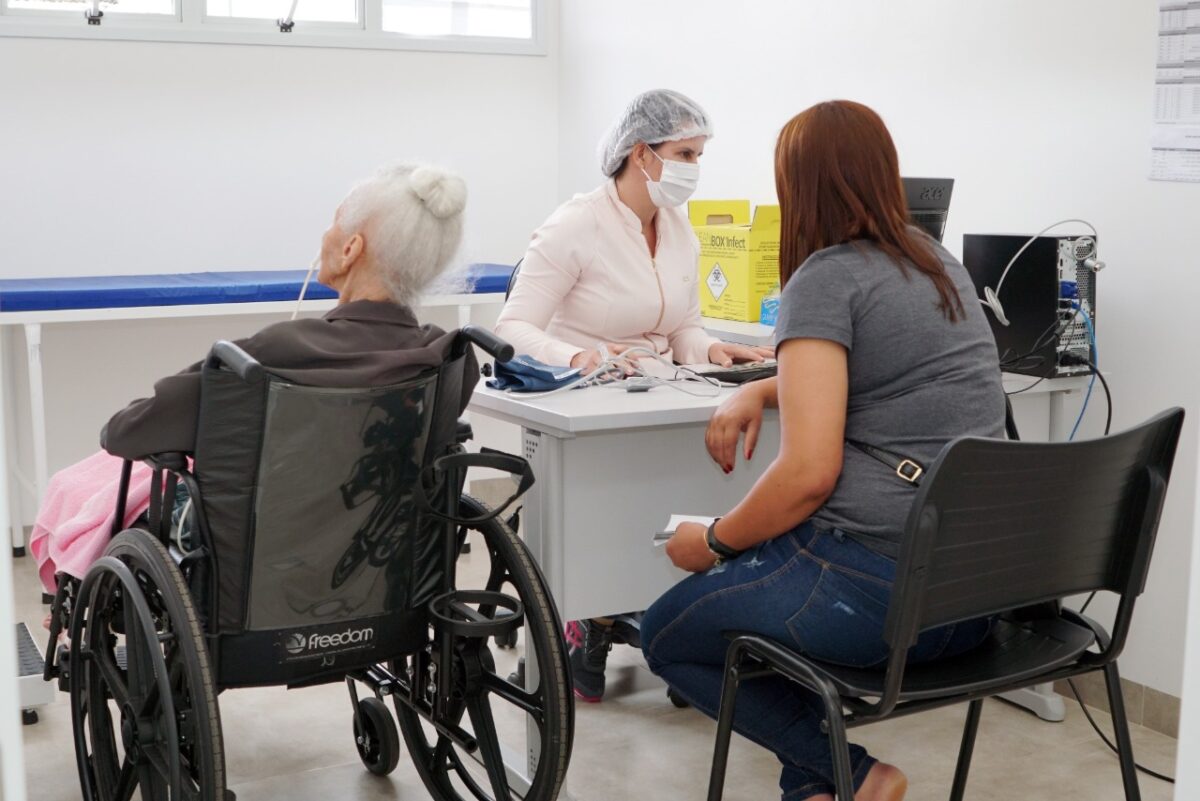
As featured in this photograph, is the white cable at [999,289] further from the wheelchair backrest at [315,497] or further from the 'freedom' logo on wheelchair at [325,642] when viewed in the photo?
the 'freedom' logo on wheelchair at [325,642]

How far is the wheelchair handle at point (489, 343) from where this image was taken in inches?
70.1

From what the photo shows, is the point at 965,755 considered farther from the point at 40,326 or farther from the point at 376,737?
the point at 40,326

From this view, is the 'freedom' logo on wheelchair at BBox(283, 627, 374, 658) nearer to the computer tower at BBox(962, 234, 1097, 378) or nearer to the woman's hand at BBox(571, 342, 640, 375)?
the woman's hand at BBox(571, 342, 640, 375)

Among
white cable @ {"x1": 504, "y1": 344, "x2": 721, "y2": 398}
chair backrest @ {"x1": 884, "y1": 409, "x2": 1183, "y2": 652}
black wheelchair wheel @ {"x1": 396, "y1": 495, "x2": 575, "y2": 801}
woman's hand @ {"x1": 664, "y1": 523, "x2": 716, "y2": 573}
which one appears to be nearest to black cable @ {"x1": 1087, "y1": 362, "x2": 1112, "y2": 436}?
white cable @ {"x1": 504, "y1": 344, "x2": 721, "y2": 398}

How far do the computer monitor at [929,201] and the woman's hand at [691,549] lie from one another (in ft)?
3.94

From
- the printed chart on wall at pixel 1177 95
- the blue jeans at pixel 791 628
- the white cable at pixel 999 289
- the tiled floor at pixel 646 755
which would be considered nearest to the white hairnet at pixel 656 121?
the white cable at pixel 999 289

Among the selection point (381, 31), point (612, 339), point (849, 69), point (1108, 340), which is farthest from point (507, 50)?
point (1108, 340)

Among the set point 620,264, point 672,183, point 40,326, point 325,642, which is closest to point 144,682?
point 325,642

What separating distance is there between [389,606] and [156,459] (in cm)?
39

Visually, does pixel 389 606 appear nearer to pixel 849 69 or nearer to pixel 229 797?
pixel 229 797

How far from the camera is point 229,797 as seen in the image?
1684 mm

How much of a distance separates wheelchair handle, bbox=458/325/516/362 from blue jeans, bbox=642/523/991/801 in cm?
41

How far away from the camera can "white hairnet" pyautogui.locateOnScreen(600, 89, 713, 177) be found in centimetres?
283

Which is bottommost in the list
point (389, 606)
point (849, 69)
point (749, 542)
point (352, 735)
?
point (352, 735)
